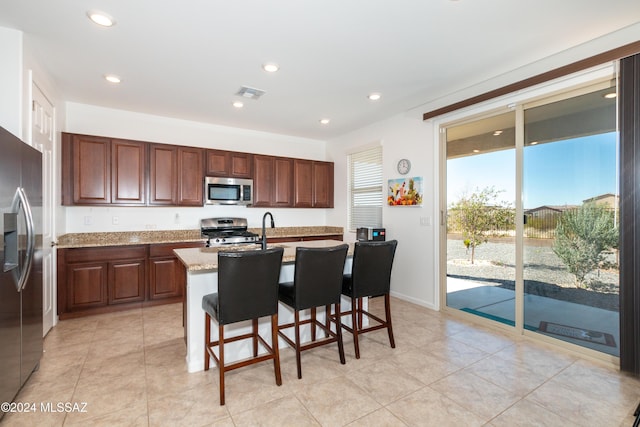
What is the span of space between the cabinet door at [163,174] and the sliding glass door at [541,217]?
147 inches

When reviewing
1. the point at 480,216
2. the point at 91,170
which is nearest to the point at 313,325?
the point at 480,216

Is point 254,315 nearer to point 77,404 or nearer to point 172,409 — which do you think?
point 172,409

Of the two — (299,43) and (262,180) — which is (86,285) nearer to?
(262,180)

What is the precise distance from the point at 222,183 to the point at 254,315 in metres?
2.98

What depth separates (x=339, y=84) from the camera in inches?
133

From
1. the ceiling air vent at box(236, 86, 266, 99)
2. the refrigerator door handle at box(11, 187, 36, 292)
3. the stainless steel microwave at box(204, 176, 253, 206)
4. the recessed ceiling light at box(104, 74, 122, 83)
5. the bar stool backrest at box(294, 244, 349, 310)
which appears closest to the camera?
the refrigerator door handle at box(11, 187, 36, 292)

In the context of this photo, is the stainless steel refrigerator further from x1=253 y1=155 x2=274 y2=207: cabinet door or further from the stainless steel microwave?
x1=253 y1=155 x2=274 y2=207: cabinet door

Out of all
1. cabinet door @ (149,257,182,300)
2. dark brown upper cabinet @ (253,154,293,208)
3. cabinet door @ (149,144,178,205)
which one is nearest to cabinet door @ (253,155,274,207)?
dark brown upper cabinet @ (253,154,293,208)

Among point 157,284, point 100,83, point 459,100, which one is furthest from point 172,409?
point 459,100

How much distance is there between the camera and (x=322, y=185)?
5738mm

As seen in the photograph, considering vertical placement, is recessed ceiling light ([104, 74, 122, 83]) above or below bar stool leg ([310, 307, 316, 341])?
above

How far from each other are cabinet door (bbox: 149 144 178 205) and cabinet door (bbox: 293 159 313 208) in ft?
6.39

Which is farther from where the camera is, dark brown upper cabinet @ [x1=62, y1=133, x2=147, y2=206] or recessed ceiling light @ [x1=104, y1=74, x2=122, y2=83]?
dark brown upper cabinet @ [x1=62, y1=133, x2=147, y2=206]

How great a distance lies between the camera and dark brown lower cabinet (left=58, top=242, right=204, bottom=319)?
3.56 m
